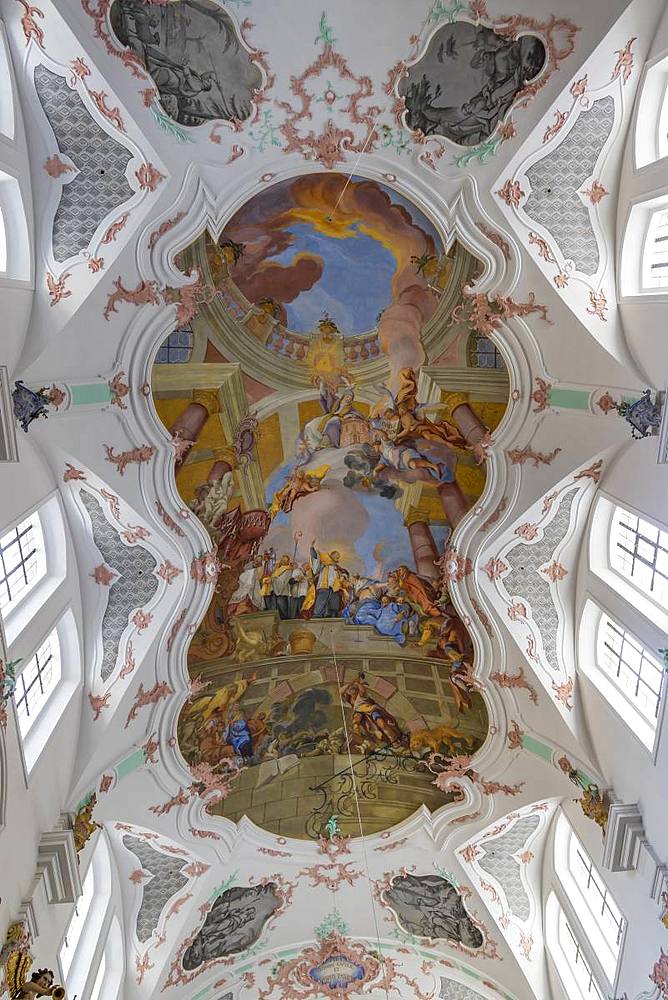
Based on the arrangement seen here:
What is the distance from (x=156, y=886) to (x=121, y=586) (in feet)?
18.8

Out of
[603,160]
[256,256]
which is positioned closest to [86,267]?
[256,256]

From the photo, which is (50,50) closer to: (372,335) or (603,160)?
(372,335)

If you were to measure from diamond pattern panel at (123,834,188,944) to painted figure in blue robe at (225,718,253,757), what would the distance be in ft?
6.89

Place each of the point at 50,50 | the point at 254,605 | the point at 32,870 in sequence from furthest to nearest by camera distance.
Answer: the point at 254,605 → the point at 32,870 → the point at 50,50

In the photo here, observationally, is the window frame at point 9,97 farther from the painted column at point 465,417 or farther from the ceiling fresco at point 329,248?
the painted column at point 465,417

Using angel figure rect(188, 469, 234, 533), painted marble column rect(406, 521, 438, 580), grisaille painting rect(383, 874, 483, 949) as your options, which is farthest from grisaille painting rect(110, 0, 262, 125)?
grisaille painting rect(383, 874, 483, 949)

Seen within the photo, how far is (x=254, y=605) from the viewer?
15.4 m

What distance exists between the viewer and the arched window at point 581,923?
1349cm

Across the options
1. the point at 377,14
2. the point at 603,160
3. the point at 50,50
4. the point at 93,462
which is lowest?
the point at 93,462

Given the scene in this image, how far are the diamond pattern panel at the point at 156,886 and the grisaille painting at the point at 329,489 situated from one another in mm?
1235

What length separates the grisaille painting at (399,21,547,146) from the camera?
11.2m

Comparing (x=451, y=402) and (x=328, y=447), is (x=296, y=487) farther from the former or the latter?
(x=451, y=402)

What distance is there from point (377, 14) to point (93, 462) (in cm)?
699

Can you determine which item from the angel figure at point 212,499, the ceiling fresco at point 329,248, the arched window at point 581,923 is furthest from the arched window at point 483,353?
the arched window at point 581,923
